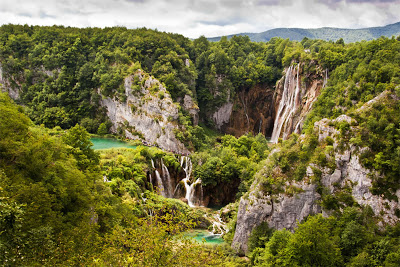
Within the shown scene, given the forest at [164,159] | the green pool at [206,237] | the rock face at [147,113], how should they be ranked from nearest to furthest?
1. the forest at [164,159]
2. the green pool at [206,237]
3. the rock face at [147,113]

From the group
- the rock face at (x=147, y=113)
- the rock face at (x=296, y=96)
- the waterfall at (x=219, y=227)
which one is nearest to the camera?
the waterfall at (x=219, y=227)

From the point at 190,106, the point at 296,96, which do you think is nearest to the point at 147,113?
the point at 190,106

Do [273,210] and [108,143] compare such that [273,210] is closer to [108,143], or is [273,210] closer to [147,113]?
[147,113]

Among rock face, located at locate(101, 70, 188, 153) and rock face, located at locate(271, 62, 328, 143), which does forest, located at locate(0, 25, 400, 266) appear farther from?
rock face, located at locate(101, 70, 188, 153)

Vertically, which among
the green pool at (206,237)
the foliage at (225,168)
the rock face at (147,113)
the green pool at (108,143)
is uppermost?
the rock face at (147,113)

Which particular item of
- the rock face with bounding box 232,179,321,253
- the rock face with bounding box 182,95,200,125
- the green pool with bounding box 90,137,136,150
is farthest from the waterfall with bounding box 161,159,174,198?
the rock face with bounding box 182,95,200,125

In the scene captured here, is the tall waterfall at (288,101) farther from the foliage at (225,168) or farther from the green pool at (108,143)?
the green pool at (108,143)

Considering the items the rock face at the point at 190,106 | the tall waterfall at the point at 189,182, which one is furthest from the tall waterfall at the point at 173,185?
the rock face at the point at 190,106

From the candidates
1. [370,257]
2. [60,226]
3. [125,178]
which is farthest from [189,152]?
[60,226]
